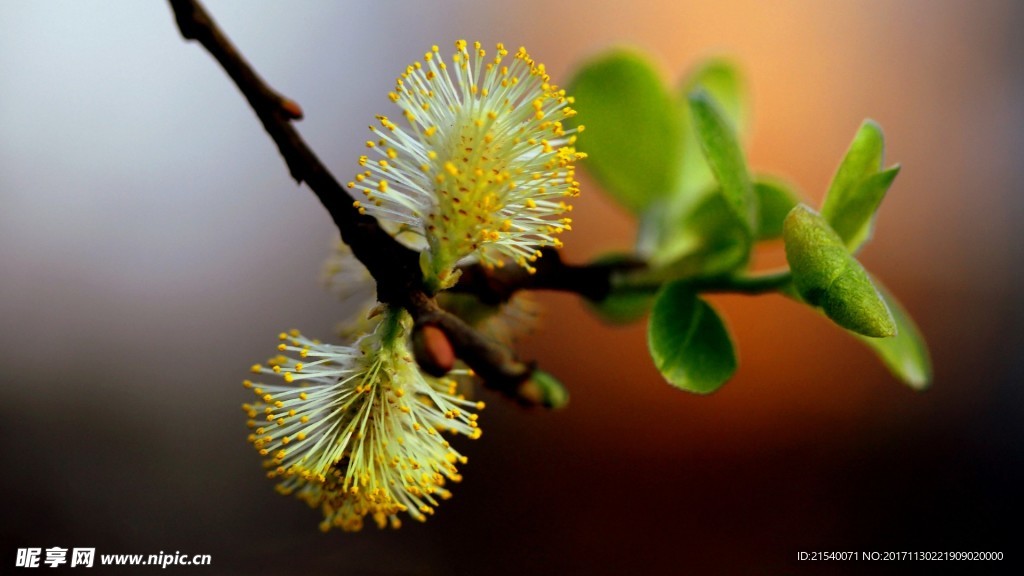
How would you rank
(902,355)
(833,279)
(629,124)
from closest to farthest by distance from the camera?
(833,279) → (902,355) → (629,124)

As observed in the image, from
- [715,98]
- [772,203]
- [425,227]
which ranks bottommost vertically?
[425,227]

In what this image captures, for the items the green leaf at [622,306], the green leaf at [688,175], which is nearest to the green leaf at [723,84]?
the green leaf at [688,175]

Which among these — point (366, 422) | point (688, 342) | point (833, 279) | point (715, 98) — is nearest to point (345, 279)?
point (366, 422)

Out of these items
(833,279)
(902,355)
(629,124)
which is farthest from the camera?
(629,124)

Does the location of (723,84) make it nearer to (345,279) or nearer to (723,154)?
(723,154)

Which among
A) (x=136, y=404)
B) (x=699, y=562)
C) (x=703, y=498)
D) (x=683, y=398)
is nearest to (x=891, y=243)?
(x=683, y=398)

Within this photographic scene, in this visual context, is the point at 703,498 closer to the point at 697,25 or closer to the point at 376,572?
the point at 376,572

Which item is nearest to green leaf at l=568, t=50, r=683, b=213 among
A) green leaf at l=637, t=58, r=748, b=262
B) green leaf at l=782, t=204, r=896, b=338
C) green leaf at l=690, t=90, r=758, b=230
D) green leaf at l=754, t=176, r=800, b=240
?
green leaf at l=637, t=58, r=748, b=262
